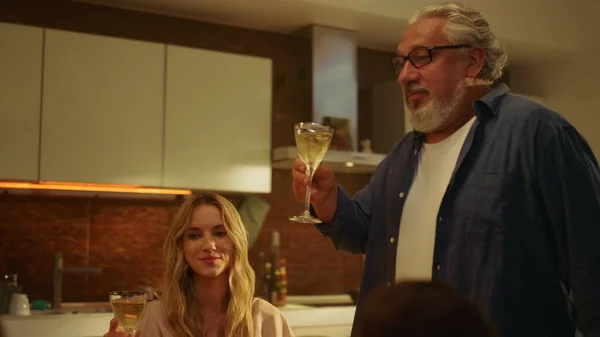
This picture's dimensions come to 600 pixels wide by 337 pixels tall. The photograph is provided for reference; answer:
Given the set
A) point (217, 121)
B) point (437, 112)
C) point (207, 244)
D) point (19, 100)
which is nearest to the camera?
point (437, 112)

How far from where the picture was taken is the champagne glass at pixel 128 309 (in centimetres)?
193

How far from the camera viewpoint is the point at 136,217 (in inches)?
160

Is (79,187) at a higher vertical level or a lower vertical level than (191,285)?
higher

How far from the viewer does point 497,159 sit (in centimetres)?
169

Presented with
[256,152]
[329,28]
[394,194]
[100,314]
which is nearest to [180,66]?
[256,152]

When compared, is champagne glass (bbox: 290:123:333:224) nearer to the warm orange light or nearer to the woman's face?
the woman's face

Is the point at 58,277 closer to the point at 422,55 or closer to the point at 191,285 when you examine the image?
the point at 191,285

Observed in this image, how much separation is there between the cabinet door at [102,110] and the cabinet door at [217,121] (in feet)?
0.26

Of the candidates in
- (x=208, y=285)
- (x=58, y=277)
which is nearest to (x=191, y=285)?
(x=208, y=285)

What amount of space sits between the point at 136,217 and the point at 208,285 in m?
1.65

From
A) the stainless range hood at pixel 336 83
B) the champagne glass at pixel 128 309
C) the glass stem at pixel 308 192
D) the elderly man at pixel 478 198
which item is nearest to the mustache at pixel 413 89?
the elderly man at pixel 478 198

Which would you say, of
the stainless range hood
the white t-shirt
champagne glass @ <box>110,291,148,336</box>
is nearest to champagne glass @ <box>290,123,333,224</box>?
Answer: the white t-shirt

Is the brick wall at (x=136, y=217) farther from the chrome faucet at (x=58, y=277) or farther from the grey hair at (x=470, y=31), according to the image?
Answer: the grey hair at (x=470, y=31)

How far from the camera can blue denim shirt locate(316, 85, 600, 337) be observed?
1543mm
